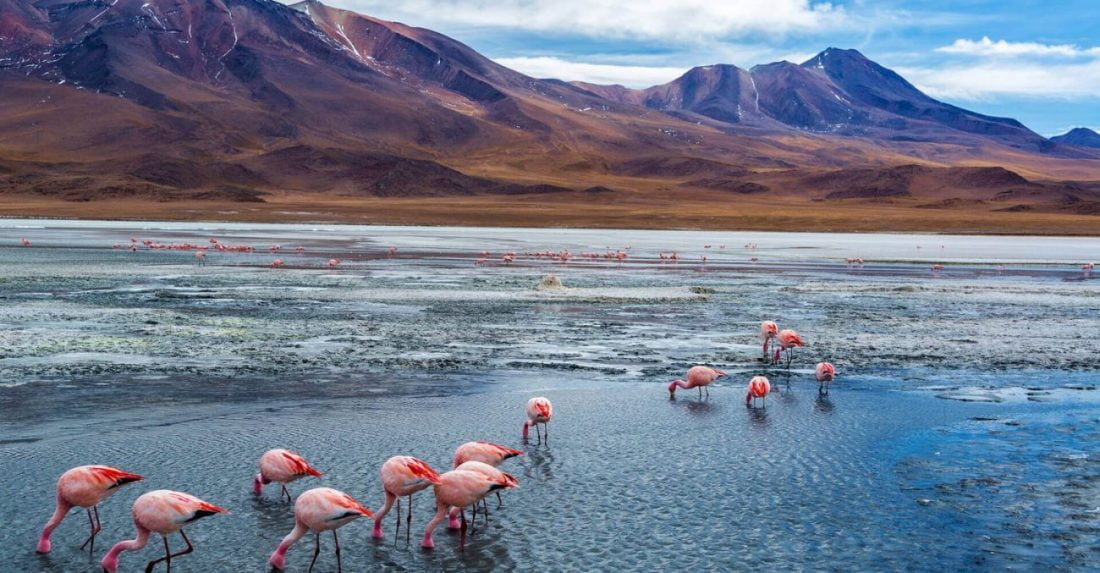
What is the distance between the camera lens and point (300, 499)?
7562mm

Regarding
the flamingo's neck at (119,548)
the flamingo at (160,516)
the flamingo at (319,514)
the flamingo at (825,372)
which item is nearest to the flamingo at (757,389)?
the flamingo at (825,372)

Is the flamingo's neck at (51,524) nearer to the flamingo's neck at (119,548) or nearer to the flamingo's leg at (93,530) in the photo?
the flamingo's leg at (93,530)

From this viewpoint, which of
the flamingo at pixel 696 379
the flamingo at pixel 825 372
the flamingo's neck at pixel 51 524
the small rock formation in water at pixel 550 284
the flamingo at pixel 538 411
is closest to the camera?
the flamingo's neck at pixel 51 524

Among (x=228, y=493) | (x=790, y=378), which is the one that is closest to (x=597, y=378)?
(x=790, y=378)

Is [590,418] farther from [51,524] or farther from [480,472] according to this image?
[51,524]

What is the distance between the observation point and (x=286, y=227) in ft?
249

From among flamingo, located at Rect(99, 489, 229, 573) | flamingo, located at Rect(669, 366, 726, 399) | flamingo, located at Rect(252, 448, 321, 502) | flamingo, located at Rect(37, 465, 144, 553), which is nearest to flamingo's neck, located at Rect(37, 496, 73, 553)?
flamingo, located at Rect(37, 465, 144, 553)

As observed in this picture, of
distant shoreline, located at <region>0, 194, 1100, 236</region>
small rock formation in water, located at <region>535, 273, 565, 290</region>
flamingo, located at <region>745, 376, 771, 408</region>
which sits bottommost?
flamingo, located at <region>745, 376, 771, 408</region>

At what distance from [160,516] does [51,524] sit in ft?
3.72

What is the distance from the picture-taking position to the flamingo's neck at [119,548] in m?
7.30

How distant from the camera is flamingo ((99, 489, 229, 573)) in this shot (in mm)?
7234

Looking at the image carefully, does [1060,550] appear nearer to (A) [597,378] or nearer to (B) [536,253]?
(A) [597,378]

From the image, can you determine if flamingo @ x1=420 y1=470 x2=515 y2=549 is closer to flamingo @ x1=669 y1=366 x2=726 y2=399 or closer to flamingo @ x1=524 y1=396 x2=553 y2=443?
flamingo @ x1=524 y1=396 x2=553 y2=443

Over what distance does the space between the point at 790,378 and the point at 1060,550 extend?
7532 millimetres
